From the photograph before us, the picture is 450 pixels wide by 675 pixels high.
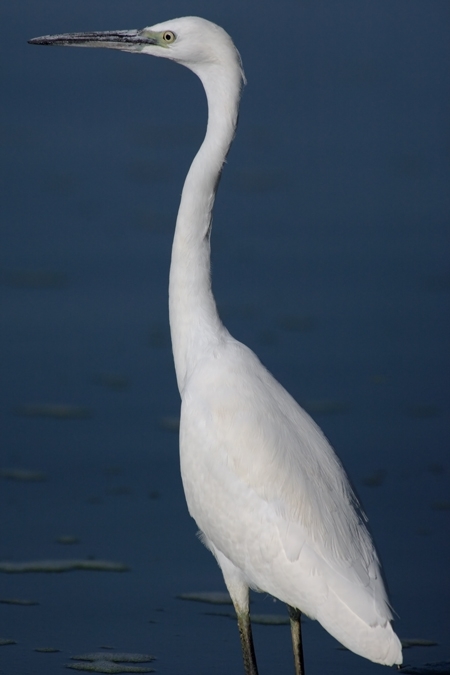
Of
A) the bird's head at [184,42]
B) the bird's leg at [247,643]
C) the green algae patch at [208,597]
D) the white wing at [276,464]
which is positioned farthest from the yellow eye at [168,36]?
the green algae patch at [208,597]

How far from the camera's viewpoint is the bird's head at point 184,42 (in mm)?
2984

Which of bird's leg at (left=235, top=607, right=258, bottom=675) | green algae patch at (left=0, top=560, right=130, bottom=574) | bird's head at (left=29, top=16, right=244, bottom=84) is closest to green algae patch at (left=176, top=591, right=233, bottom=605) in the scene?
green algae patch at (left=0, top=560, right=130, bottom=574)

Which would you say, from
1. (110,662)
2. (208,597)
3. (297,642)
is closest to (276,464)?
(297,642)

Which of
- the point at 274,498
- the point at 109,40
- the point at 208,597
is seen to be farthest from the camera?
the point at 208,597

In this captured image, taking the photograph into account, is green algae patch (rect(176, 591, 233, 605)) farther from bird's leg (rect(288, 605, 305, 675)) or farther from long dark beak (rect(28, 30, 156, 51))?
long dark beak (rect(28, 30, 156, 51))

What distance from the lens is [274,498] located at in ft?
9.07

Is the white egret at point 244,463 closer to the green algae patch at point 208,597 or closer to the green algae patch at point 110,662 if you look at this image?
the green algae patch at point 110,662

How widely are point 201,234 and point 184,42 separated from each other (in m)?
0.44

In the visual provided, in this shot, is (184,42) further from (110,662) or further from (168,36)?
(110,662)

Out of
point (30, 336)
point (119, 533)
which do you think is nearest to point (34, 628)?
point (119, 533)

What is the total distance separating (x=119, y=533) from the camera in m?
3.96

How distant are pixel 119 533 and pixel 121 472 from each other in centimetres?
49

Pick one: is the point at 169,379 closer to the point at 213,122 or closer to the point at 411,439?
the point at 411,439

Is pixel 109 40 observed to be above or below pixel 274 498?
above
